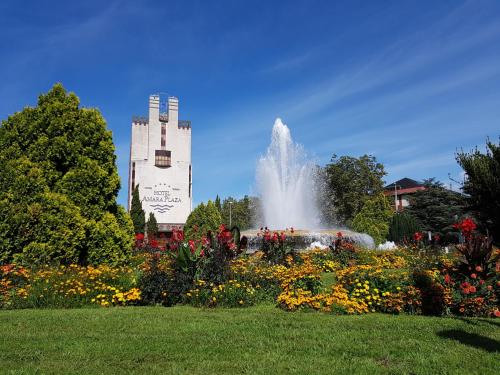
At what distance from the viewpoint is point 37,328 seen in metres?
5.52

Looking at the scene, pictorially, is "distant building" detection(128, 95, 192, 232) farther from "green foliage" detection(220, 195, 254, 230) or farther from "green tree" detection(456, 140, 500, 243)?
"green tree" detection(456, 140, 500, 243)


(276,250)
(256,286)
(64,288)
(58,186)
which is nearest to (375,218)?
(276,250)

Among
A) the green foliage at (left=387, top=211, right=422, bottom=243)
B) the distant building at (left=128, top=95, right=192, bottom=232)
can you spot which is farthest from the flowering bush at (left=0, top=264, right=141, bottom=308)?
the distant building at (left=128, top=95, right=192, bottom=232)

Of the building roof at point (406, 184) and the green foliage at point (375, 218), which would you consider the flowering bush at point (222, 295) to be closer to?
the green foliage at point (375, 218)

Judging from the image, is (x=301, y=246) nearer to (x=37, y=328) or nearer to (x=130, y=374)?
(x=37, y=328)

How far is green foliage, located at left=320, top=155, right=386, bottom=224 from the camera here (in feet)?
160

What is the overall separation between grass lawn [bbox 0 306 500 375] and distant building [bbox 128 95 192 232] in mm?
40698

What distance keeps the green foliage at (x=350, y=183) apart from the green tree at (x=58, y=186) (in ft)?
131

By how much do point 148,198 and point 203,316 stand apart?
41.6 m

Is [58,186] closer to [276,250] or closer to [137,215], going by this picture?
[276,250]

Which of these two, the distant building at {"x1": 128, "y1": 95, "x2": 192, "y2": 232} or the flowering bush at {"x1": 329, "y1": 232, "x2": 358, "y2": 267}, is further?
the distant building at {"x1": 128, "y1": 95, "x2": 192, "y2": 232}

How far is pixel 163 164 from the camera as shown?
47.6m

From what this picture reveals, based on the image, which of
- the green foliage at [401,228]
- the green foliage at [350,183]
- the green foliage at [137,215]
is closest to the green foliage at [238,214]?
the green foliage at [350,183]

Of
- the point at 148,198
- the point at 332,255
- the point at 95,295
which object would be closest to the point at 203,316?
the point at 95,295
